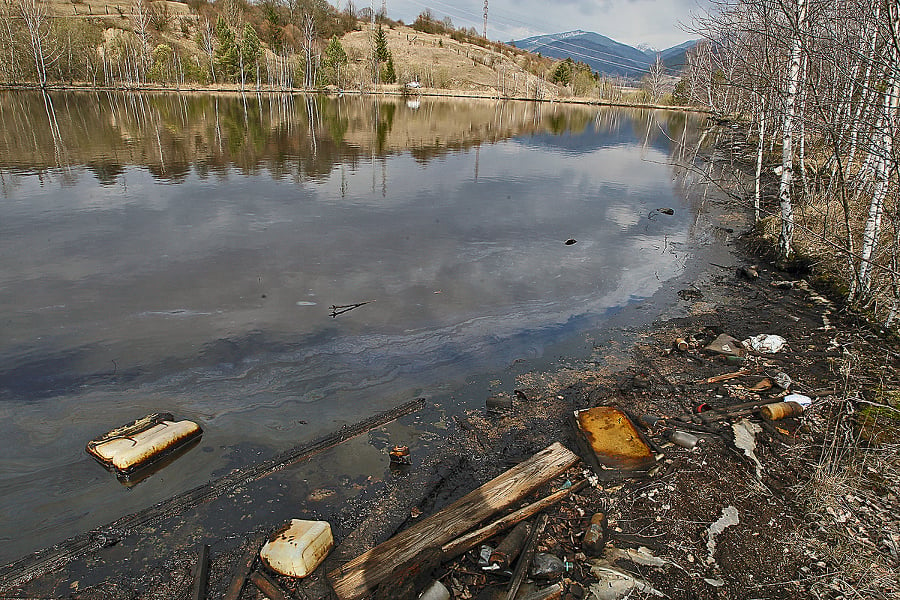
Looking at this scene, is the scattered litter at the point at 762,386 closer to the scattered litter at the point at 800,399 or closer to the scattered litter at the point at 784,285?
the scattered litter at the point at 800,399

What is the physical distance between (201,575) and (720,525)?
4393mm

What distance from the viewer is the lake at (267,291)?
18.6ft

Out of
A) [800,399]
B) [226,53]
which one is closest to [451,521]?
[800,399]

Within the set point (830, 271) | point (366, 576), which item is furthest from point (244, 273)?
point (830, 271)

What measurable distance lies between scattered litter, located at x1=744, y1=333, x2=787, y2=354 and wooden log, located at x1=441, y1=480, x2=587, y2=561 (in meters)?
4.53

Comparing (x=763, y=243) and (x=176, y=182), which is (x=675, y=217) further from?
(x=176, y=182)

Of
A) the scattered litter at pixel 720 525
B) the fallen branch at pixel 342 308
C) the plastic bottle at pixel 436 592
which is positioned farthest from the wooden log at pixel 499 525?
the fallen branch at pixel 342 308

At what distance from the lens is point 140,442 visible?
206 inches

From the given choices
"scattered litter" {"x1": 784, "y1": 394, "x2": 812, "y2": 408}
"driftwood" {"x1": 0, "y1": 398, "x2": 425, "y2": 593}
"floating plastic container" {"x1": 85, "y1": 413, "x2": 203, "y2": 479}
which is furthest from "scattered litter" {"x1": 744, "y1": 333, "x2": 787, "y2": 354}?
"floating plastic container" {"x1": 85, "y1": 413, "x2": 203, "y2": 479}

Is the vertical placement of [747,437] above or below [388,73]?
below

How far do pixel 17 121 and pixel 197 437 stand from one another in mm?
37142

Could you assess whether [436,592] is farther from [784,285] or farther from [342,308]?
[784,285]

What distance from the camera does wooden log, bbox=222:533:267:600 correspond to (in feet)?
12.2

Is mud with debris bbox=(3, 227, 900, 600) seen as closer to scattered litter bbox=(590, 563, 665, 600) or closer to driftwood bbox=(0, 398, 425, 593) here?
scattered litter bbox=(590, 563, 665, 600)
